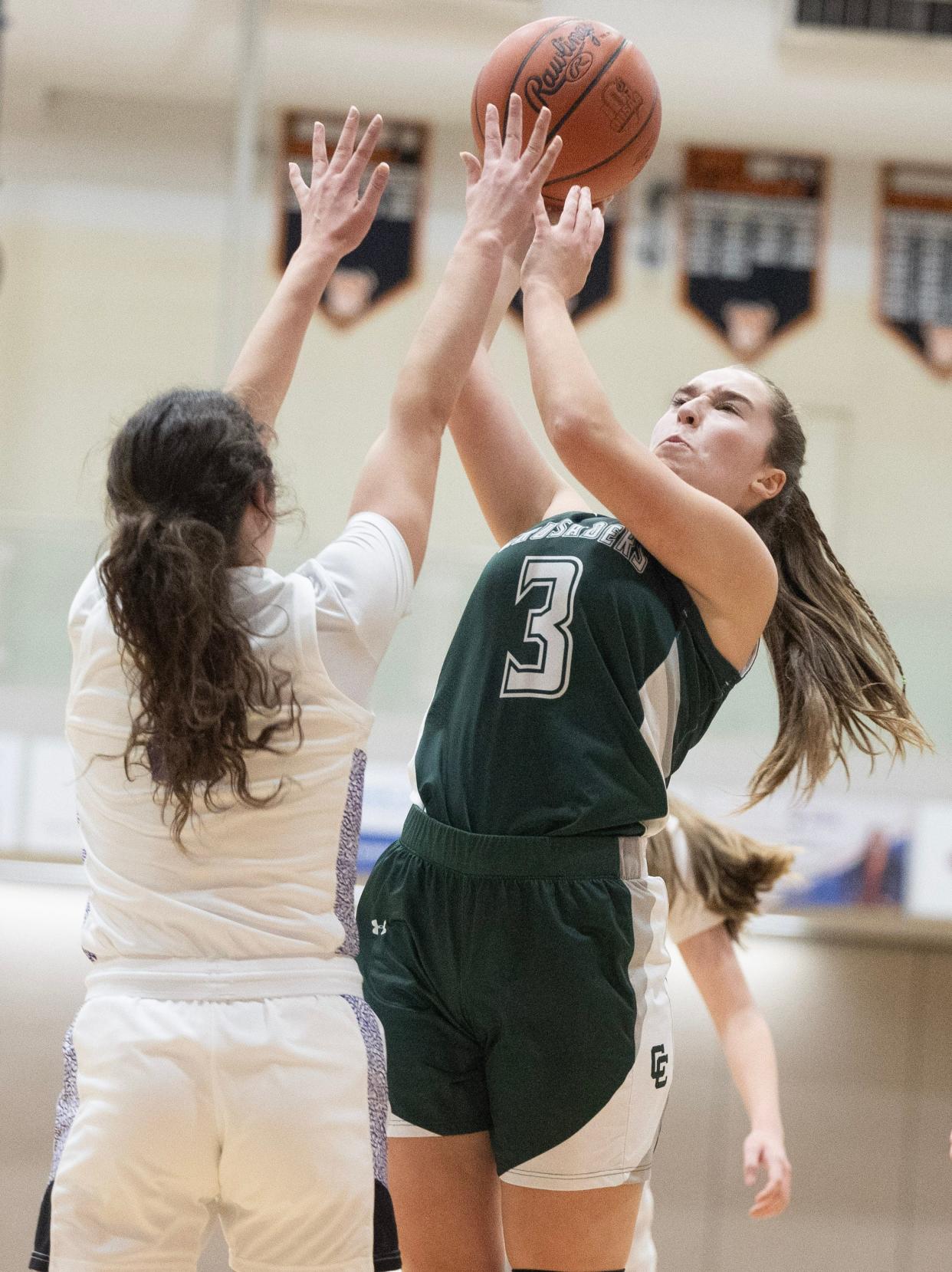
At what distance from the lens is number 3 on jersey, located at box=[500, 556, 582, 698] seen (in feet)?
6.16

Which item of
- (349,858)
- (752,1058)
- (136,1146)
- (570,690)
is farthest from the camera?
(752,1058)

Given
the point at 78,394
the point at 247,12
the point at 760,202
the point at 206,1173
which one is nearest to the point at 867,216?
the point at 760,202

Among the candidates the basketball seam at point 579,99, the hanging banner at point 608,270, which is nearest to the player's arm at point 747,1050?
the basketball seam at point 579,99

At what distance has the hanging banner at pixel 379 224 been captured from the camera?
26.1 ft

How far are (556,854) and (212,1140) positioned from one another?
577 mm

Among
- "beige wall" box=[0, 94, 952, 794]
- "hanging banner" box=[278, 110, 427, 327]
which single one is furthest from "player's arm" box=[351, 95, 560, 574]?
"hanging banner" box=[278, 110, 427, 327]

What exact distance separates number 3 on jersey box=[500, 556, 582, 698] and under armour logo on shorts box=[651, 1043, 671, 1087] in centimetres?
49

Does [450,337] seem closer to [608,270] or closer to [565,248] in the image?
[565,248]

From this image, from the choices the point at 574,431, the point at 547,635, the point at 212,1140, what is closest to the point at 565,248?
the point at 574,431

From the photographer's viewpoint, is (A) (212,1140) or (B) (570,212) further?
(B) (570,212)

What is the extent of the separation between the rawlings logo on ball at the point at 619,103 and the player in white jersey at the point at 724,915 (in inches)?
52.9

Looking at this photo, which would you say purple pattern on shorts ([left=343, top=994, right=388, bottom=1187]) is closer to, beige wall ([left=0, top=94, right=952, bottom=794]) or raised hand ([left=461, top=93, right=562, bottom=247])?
raised hand ([left=461, top=93, right=562, bottom=247])

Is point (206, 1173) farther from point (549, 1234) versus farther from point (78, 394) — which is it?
point (78, 394)

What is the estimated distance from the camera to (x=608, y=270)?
26.7ft
